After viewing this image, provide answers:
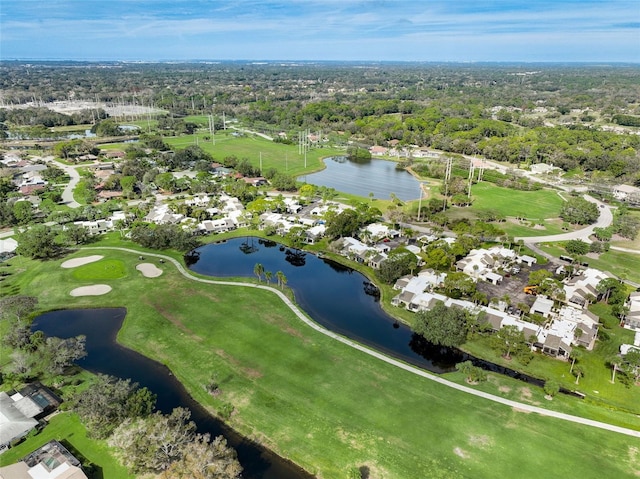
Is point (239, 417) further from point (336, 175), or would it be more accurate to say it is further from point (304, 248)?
point (336, 175)

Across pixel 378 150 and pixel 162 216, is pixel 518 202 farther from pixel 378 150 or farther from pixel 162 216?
pixel 162 216

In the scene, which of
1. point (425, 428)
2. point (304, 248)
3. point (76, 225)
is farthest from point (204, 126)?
point (425, 428)

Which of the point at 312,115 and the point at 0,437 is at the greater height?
the point at 312,115

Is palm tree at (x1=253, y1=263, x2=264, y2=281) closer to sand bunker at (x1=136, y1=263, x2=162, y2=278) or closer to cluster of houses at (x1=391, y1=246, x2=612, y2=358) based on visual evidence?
sand bunker at (x1=136, y1=263, x2=162, y2=278)

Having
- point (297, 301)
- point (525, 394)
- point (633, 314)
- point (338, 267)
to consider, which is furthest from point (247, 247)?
point (633, 314)

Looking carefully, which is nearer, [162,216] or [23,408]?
[23,408]

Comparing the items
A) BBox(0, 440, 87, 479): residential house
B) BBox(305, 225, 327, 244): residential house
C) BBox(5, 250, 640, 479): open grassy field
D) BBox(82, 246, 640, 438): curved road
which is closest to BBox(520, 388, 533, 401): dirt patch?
BBox(5, 250, 640, 479): open grassy field

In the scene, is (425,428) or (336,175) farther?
(336,175)
